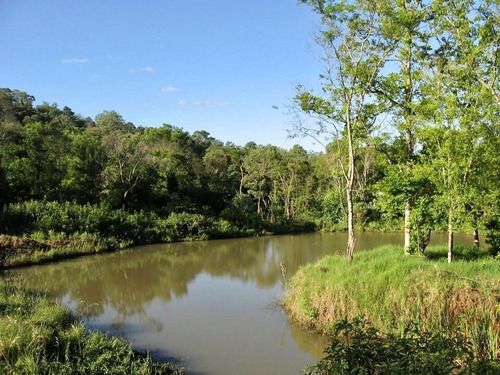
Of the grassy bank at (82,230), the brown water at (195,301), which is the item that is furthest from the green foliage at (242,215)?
the brown water at (195,301)

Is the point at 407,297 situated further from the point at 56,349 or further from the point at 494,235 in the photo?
the point at 56,349

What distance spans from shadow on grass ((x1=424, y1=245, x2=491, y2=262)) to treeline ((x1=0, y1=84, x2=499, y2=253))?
3.30ft

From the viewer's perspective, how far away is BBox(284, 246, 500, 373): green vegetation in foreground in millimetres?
7348

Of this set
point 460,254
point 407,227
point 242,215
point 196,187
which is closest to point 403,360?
point 407,227

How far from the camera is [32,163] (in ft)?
79.2

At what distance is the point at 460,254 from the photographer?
462 inches

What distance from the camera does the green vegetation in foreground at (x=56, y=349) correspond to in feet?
19.3

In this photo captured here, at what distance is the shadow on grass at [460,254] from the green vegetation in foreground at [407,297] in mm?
549

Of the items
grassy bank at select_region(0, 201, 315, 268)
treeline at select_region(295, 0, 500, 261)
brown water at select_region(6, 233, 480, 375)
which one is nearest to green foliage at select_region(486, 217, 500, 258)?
treeline at select_region(295, 0, 500, 261)

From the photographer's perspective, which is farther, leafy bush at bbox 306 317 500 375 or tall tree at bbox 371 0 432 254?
tall tree at bbox 371 0 432 254

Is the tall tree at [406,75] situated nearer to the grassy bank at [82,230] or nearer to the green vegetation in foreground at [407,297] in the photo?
the green vegetation in foreground at [407,297]

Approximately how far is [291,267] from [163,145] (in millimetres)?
24742

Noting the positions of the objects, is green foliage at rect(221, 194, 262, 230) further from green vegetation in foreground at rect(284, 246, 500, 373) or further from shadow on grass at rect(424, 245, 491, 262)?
green vegetation in foreground at rect(284, 246, 500, 373)

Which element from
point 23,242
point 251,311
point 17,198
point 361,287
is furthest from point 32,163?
point 361,287
